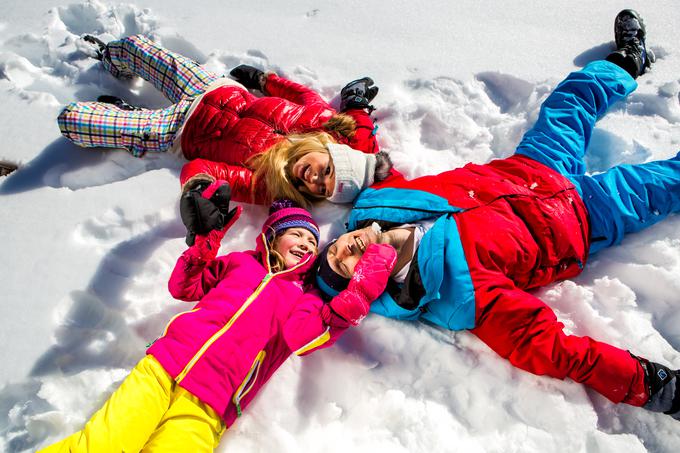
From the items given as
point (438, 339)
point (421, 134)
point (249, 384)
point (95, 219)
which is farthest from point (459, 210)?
point (95, 219)

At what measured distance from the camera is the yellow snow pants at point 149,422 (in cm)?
139

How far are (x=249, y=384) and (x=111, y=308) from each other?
76 centimetres

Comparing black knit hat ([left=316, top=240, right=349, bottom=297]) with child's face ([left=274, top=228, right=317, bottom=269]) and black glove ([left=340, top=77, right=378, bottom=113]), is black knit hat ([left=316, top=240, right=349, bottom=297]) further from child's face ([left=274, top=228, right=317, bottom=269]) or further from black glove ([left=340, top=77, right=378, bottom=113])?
black glove ([left=340, top=77, right=378, bottom=113])

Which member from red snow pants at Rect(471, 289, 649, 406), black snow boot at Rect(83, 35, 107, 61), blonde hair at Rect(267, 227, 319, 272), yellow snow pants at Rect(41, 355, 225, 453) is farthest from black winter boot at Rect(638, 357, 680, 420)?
black snow boot at Rect(83, 35, 107, 61)

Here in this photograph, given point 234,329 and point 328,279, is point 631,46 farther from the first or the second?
point 234,329

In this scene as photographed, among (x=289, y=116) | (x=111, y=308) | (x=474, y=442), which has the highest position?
(x=289, y=116)

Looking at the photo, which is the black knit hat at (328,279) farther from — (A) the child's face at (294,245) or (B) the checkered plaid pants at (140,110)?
(B) the checkered plaid pants at (140,110)

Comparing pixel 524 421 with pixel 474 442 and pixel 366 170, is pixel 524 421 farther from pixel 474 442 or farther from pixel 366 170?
pixel 366 170

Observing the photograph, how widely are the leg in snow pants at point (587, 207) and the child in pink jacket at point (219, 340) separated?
0.55m

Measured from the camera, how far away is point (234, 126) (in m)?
2.55

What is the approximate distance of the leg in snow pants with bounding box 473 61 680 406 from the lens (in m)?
1.50

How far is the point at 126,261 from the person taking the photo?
2033mm

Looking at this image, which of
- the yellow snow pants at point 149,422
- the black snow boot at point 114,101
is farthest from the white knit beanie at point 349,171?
the black snow boot at point 114,101

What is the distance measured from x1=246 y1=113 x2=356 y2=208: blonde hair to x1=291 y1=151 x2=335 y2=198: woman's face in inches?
1.7
